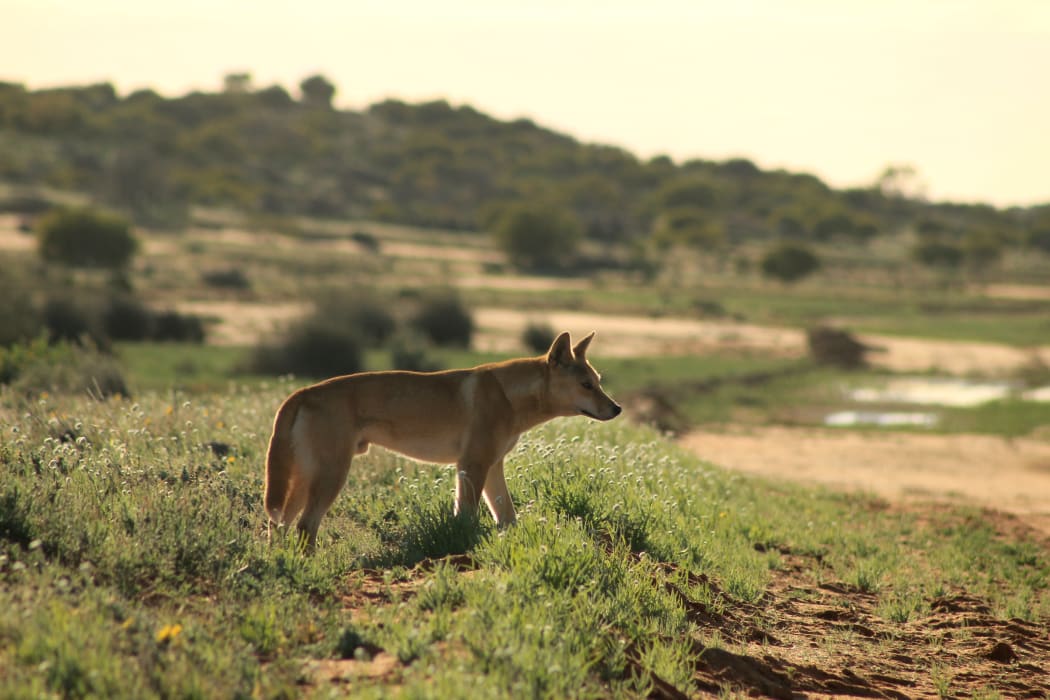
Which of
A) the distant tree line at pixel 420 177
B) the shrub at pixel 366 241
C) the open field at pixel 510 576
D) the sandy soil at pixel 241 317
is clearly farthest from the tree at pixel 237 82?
the open field at pixel 510 576

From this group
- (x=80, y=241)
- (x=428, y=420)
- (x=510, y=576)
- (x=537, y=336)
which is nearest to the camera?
(x=510, y=576)

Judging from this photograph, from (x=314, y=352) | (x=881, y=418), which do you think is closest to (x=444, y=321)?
(x=314, y=352)

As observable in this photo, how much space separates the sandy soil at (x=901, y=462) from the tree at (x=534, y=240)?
60.3 meters

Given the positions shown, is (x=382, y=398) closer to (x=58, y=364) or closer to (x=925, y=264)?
(x=58, y=364)

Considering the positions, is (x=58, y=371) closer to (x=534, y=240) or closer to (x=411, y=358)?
(x=411, y=358)

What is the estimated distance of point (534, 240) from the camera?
8738cm

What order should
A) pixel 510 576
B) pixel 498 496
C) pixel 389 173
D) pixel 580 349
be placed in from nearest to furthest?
pixel 510 576 < pixel 498 496 < pixel 580 349 < pixel 389 173

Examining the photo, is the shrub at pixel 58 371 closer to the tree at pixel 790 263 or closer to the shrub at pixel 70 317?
the shrub at pixel 70 317

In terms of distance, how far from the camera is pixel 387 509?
9547 mm

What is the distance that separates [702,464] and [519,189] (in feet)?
390

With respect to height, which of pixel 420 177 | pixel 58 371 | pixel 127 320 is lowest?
pixel 127 320

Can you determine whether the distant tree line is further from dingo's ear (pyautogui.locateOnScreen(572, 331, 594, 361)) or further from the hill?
dingo's ear (pyautogui.locateOnScreen(572, 331, 594, 361))

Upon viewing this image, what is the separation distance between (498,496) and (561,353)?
1155mm

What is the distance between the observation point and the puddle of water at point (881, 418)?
29.7m
